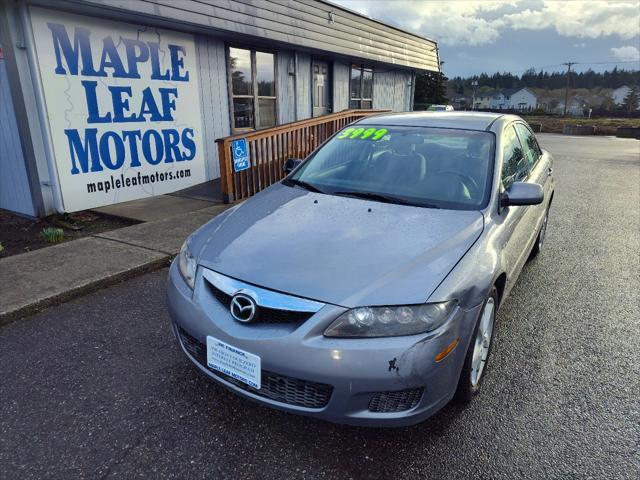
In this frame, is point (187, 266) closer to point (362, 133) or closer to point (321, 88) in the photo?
point (362, 133)

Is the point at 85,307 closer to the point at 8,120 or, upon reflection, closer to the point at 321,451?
the point at 321,451

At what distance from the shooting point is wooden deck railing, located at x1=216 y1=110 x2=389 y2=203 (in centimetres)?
657

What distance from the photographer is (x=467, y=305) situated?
6.66 ft

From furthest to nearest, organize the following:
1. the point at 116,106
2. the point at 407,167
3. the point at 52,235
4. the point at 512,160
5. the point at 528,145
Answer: the point at 116,106 < the point at 52,235 < the point at 528,145 < the point at 512,160 < the point at 407,167

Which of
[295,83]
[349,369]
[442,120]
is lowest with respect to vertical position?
[349,369]

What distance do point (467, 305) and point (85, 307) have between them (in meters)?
2.99

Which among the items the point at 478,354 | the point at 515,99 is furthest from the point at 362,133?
the point at 515,99

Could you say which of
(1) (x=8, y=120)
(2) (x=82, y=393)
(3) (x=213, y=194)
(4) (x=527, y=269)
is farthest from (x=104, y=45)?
(4) (x=527, y=269)

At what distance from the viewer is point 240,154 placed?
21.9 feet

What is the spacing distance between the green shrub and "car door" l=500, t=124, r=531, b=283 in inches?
185

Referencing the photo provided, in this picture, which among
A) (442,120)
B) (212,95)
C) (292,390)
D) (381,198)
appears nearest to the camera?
(292,390)

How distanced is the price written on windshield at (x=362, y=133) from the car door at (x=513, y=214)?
3.04 feet

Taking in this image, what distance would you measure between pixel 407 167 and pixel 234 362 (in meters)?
1.84

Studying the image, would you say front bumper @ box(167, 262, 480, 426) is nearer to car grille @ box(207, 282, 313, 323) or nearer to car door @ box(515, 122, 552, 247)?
car grille @ box(207, 282, 313, 323)
